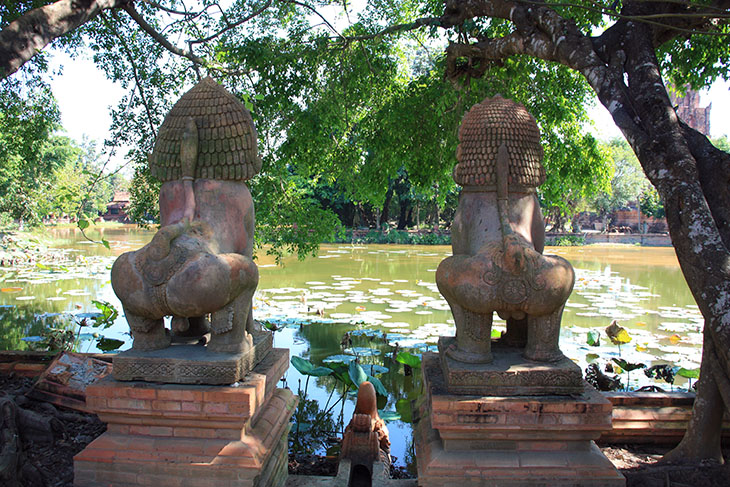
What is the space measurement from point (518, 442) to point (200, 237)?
1838 mm

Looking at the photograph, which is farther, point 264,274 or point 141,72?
point 264,274

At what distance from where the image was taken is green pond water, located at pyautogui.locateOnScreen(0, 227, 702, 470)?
229 inches

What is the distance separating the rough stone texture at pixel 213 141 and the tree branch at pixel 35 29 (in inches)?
64.3

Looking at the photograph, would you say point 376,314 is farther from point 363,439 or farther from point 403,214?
point 403,214

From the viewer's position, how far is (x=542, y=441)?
248 cm

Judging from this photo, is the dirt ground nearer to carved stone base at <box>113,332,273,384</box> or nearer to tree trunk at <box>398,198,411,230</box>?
carved stone base at <box>113,332,273,384</box>

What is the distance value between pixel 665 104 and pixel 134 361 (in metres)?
3.29

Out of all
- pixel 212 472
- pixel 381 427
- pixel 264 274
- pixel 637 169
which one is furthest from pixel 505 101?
pixel 637 169

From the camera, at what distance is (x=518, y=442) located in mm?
2482

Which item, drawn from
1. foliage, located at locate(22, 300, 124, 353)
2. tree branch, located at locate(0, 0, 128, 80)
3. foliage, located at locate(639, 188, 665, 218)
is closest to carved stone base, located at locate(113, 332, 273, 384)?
tree branch, located at locate(0, 0, 128, 80)

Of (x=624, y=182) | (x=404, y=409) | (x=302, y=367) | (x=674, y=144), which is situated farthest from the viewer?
(x=624, y=182)

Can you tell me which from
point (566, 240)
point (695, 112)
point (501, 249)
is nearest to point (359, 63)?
point (501, 249)

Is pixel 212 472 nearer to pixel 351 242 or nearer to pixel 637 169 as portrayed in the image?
pixel 351 242

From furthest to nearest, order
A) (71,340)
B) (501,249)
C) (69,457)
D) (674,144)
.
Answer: (71,340) < (69,457) < (674,144) < (501,249)
